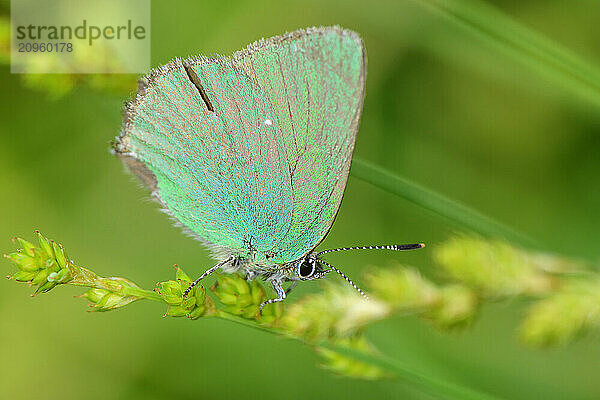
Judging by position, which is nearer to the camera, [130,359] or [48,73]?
[48,73]

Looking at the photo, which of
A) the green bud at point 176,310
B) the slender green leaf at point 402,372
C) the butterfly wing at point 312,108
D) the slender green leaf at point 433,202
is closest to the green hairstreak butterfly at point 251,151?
the butterfly wing at point 312,108

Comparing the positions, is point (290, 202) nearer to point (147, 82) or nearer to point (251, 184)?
point (251, 184)

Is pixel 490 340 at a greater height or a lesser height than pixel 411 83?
lesser

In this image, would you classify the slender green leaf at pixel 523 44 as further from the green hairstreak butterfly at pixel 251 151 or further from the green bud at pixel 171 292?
the green bud at pixel 171 292

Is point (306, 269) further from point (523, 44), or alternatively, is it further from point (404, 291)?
point (523, 44)

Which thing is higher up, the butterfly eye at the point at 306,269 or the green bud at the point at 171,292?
the green bud at the point at 171,292

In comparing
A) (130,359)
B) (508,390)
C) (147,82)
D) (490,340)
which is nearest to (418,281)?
(147,82)

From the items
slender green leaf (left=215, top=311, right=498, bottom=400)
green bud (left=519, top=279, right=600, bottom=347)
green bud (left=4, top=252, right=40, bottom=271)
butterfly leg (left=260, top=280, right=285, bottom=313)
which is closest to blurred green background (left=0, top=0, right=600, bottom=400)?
butterfly leg (left=260, top=280, right=285, bottom=313)

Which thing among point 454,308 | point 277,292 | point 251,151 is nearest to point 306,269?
point 277,292
